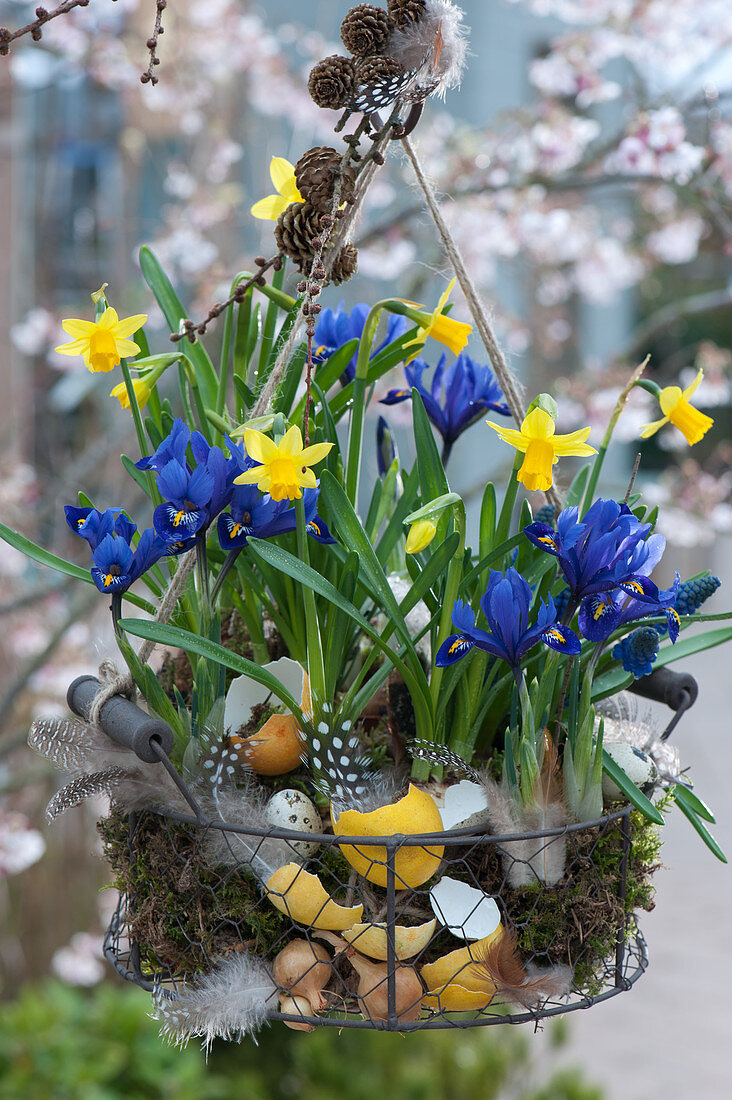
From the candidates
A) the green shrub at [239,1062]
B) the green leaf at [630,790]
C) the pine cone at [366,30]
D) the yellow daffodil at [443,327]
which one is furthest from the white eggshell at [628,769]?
the green shrub at [239,1062]

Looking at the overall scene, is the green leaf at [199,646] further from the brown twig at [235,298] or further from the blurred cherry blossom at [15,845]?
the blurred cherry blossom at [15,845]

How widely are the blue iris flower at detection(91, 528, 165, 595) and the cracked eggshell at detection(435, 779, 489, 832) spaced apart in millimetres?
269

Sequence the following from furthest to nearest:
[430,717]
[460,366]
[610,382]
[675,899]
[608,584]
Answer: [675,899], [610,382], [460,366], [430,717], [608,584]

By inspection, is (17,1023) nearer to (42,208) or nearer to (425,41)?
(425,41)

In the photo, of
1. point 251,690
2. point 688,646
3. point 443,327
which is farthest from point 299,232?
point 688,646

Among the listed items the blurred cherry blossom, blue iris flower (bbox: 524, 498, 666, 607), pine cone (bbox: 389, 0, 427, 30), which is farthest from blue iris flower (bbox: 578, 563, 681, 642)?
the blurred cherry blossom

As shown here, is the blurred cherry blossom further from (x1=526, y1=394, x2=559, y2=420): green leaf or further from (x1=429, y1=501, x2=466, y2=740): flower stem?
(x1=526, y1=394, x2=559, y2=420): green leaf

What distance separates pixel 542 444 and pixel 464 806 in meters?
0.26

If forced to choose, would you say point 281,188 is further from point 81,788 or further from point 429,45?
point 81,788

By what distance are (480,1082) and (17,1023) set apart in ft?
4.06

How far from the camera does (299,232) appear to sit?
2.49ft

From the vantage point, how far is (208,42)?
2951mm

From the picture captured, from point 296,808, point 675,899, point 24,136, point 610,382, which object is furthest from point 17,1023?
point 24,136

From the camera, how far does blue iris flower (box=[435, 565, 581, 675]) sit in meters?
0.69
